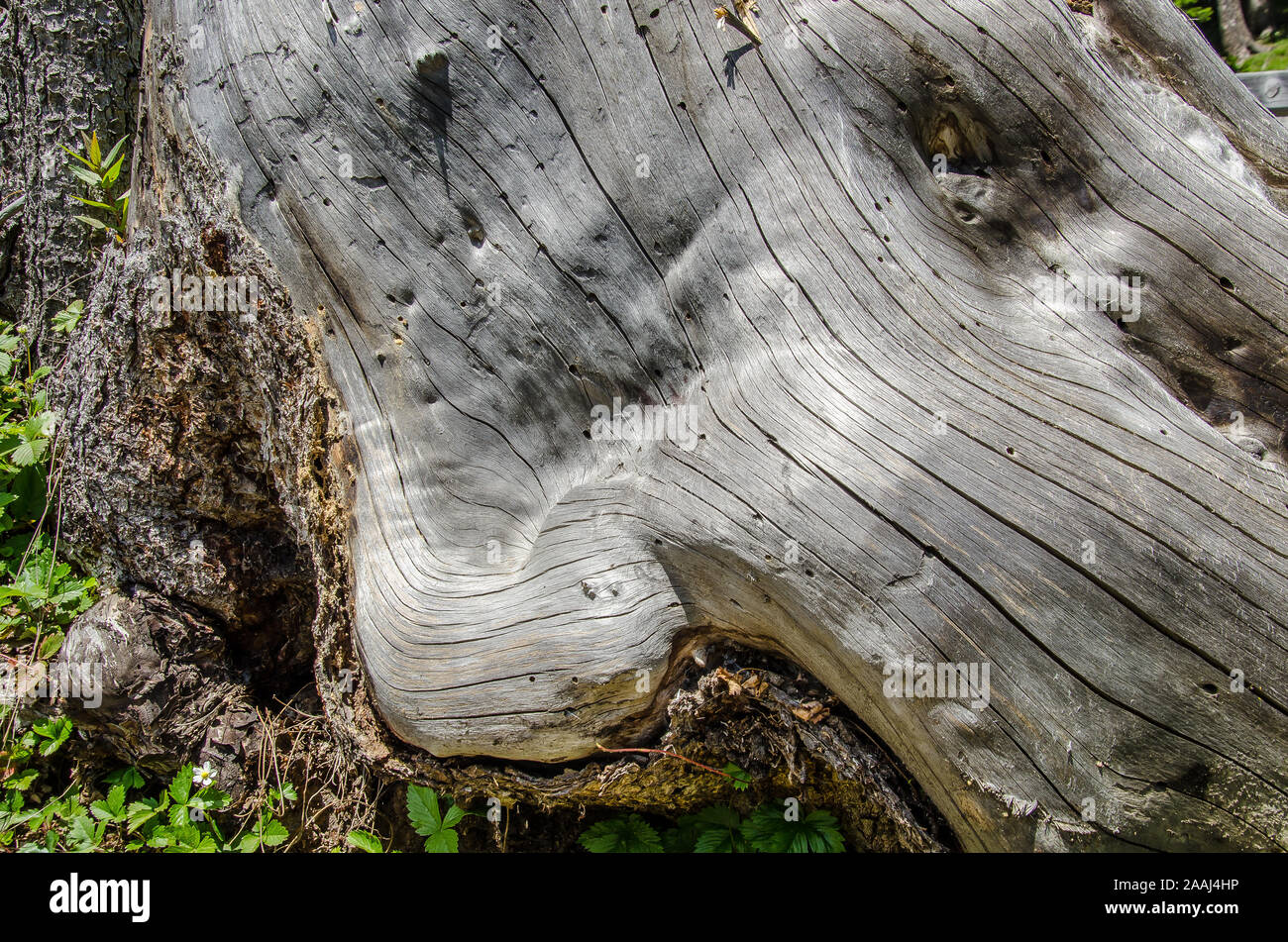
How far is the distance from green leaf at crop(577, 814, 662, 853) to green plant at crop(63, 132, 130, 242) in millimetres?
3726

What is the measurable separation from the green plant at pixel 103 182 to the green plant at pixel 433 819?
3.16 m

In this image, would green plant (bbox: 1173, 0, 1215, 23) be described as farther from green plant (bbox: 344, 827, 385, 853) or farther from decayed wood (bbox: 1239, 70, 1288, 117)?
green plant (bbox: 344, 827, 385, 853)

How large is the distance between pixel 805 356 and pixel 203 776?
3.21 m

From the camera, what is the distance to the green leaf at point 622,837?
329 cm

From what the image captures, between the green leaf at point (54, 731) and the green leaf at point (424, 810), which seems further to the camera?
the green leaf at point (54, 731)

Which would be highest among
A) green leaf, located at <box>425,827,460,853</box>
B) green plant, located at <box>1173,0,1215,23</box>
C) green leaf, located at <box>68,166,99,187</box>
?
green plant, located at <box>1173,0,1215,23</box>

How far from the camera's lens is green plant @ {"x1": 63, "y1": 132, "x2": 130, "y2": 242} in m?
4.09

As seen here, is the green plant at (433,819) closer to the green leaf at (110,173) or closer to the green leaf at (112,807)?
the green leaf at (112,807)

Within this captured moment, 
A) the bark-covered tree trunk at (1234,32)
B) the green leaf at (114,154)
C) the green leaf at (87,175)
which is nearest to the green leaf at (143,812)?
the green leaf at (87,175)

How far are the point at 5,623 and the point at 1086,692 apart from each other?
180 inches

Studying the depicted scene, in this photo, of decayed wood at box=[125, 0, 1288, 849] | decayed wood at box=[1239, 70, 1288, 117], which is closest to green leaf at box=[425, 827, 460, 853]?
decayed wood at box=[125, 0, 1288, 849]

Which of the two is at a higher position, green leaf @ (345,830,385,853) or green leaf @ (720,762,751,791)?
green leaf @ (720,762,751,791)

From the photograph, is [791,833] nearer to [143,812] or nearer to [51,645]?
[143,812]

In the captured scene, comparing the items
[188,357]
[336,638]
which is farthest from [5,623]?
[336,638]
